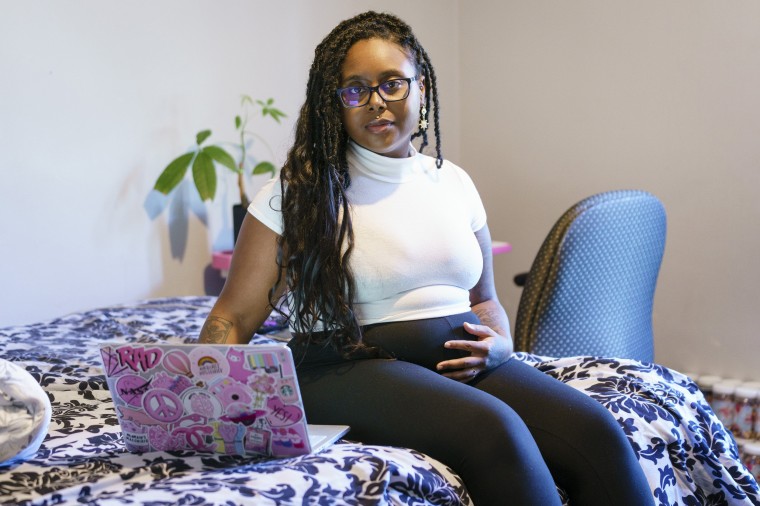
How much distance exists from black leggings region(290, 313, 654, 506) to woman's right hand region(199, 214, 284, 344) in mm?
88

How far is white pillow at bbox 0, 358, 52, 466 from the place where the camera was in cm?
122

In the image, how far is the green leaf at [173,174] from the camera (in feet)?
9.00

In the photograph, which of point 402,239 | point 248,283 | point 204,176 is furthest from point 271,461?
point 204,176

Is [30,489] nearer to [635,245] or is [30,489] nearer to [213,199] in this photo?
[635,245]

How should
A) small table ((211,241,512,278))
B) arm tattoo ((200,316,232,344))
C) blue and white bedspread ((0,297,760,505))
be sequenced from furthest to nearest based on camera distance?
1. small table ((211,241,512,278))
2. arm tattoo ((200,316,232,344))
3. blue and white bedspread ((0,297,760,505))

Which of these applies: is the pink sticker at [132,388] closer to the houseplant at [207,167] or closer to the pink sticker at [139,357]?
the pink sticker at [139,357]

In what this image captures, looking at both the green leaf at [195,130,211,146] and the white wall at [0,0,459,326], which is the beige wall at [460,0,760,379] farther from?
the green leaf at [195,130,211,146]

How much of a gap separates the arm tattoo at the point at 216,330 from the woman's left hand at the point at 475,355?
1.10 ft

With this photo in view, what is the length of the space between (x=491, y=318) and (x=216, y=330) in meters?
0.50

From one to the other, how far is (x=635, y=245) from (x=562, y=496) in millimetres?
1065

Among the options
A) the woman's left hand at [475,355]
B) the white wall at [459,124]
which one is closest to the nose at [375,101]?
the woman's left hand at [475,355]

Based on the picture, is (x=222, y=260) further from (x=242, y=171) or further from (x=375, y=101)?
(x=375, y=101)

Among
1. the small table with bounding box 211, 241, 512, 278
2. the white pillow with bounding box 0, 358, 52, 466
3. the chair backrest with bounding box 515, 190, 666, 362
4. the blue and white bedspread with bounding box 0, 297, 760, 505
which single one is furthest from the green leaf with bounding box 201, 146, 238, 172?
the white pillow with bounding box 0, 358, 52, 466

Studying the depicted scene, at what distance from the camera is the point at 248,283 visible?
1433 mm
